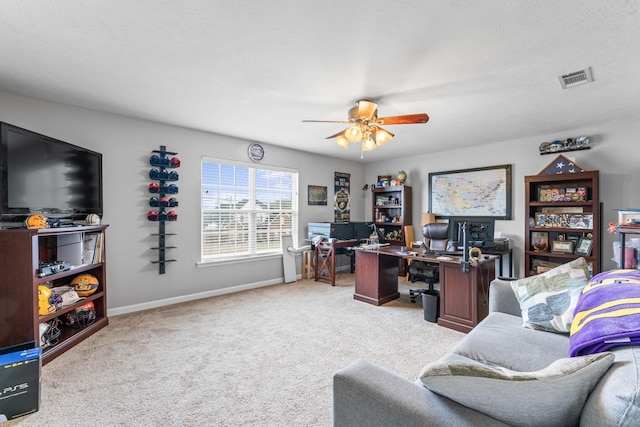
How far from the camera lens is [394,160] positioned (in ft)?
20.0

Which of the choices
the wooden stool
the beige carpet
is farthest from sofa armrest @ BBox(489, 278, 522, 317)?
the wooden stool

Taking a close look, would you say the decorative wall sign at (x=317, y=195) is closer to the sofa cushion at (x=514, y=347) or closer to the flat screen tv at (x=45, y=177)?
the flat screen tv at (x=45, y=177)

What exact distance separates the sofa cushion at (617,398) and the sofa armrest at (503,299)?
4.63 feet

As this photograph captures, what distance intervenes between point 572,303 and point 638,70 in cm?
204

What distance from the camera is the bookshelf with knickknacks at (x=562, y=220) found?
12.2 ft

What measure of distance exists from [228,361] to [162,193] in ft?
7.74

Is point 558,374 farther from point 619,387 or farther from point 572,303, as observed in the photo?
point 572,303

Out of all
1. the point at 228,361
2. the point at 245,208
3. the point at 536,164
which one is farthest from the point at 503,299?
the point at 245,208

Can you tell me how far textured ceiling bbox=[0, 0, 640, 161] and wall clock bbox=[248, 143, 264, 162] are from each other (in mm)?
1147

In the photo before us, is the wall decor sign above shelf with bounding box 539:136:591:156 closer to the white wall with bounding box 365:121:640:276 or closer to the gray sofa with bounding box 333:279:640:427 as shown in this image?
the white wall with bounding box 365:121:640:276

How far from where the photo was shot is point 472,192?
496 cm

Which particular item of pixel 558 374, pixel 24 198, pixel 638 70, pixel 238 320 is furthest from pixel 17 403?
pixel 638 70

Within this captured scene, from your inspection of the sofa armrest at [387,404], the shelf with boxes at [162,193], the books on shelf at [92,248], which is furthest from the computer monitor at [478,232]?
the books on shelf at [92,248]

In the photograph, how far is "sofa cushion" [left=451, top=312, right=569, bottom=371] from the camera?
1.51 metres
